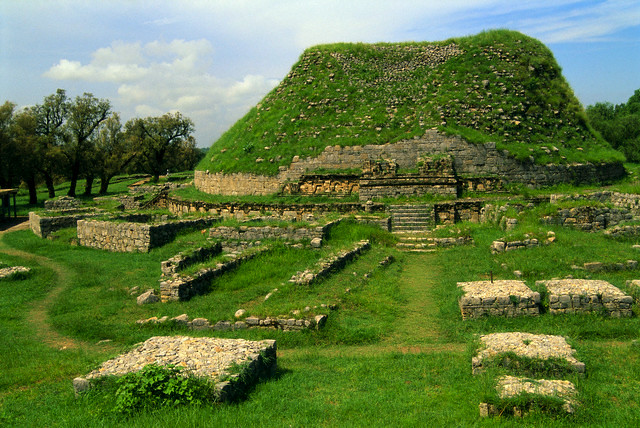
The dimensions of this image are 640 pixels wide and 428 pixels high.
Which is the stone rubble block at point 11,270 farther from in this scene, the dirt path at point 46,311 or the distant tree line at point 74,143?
the distant tree line at point 74,143

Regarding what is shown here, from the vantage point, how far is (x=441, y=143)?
25.1 m

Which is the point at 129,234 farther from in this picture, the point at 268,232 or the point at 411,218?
the point at 411,218

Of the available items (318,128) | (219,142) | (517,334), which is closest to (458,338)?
(517,334)

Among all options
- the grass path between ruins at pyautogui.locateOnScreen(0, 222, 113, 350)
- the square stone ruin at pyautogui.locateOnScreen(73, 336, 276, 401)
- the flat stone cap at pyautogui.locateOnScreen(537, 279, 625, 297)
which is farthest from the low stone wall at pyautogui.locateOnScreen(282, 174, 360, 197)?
the square stone ruin at pyautogui.locateOnScreen(73, 336, 276, 401)

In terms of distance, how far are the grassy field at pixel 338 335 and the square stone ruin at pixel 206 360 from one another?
8.4 inches

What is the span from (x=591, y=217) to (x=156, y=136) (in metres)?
45.2

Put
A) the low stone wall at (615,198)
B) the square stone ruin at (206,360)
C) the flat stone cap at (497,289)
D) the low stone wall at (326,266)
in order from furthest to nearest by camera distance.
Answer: the low stone wall at (615,198) → the low stone wall at (326,266) → the flat stone cap at (497,289) → the square stone ruin at (206,360)

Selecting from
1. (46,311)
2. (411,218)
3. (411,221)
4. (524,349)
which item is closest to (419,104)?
(411,218)

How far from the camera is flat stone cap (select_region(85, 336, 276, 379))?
6.23m

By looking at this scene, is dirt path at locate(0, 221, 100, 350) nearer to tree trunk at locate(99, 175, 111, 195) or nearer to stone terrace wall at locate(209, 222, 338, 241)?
stone terrace wall at locate(209, 222, 338, 241)

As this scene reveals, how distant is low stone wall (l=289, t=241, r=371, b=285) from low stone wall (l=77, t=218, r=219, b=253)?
688cm

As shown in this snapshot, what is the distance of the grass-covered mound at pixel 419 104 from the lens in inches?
1022

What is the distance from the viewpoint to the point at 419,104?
27.9m

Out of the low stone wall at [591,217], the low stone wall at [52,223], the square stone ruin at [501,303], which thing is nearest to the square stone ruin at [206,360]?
the square stone ruin at [501,303]
